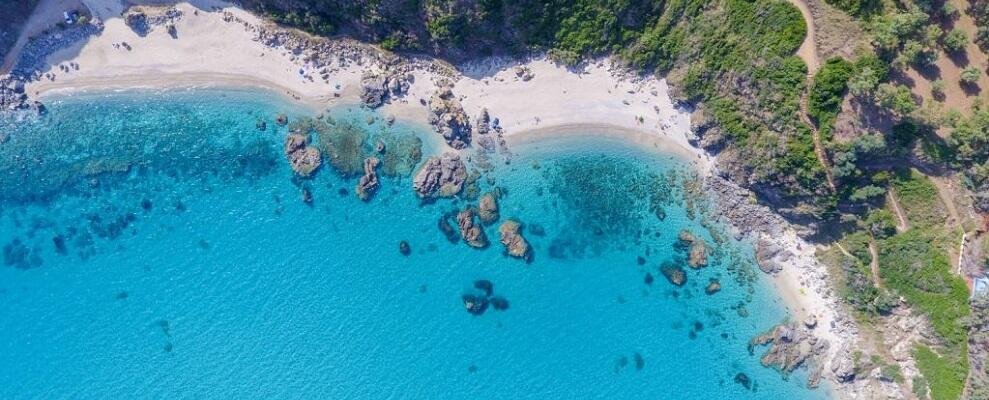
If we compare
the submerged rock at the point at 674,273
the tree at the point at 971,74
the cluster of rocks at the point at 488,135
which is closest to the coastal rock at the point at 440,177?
the cluster of rocks at the point at 488,135

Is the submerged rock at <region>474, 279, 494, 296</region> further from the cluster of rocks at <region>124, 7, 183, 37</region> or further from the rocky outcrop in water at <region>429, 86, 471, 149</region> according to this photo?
the cluster of rocks at <region>124, 7, 183, 37</region>

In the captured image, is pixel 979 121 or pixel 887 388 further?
pixel 887 388

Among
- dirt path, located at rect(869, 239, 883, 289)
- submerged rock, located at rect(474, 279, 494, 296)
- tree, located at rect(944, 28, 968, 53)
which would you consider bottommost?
dirt path, located at rect(869, 239, 883, 289)

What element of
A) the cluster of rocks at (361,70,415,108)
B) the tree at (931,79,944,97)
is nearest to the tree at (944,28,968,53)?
the tree at (931,79,944,97)

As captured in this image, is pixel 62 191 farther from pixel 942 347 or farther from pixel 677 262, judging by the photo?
pixel 942 347

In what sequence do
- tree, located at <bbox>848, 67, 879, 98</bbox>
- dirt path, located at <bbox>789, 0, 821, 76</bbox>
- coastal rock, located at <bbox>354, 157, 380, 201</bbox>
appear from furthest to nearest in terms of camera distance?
coastal rock, located at <bbox>354, 157, 380, 201</bbox> → dirt path, located at <bbox>789, 0, 821, 76</bbox> → tree, located at <bbox>848, 67, 879, 98</bbox>

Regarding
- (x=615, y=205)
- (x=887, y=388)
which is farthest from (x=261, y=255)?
(x=887, y=388)

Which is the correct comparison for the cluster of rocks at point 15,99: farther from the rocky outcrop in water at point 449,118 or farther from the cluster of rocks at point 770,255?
the cluster of rocks at point 770,255
